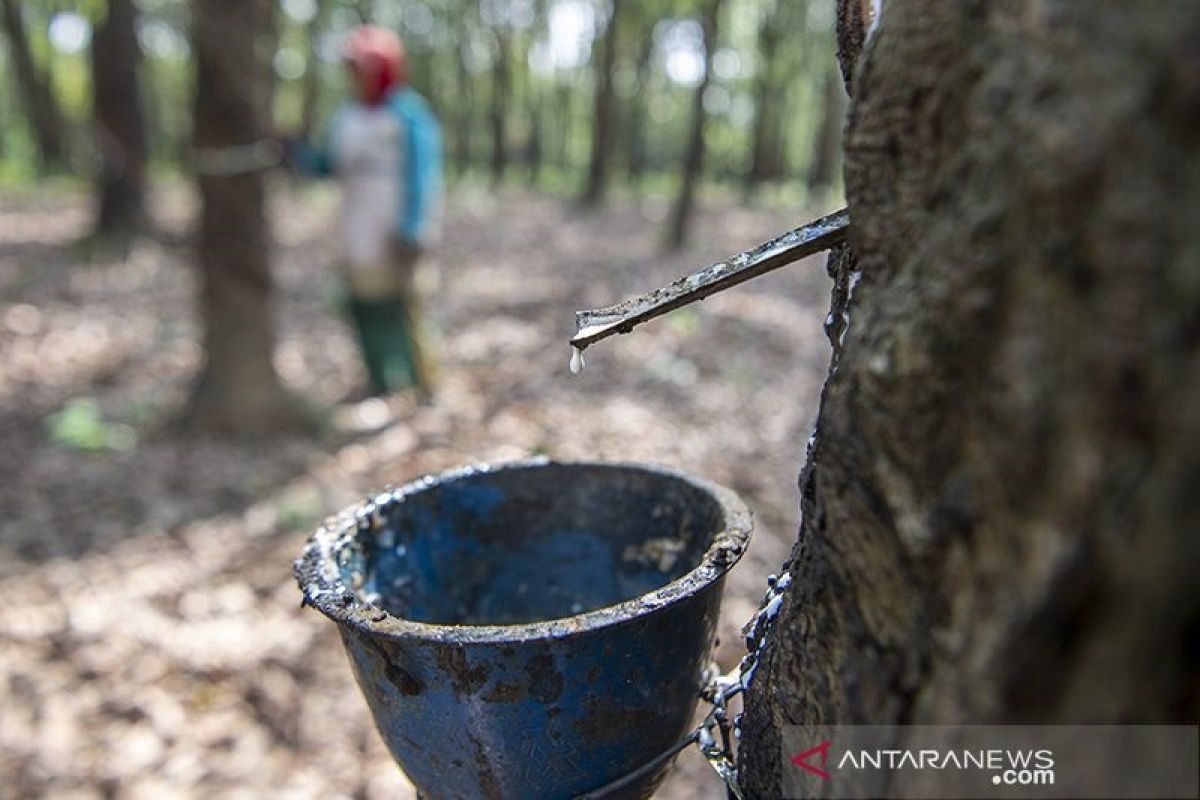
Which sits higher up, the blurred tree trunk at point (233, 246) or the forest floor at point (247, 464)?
the blurred tree trunk at point (233, 246)

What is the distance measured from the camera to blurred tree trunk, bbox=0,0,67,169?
17.5 meters

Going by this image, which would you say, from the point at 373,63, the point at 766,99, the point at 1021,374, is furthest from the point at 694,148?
the point at 766,99

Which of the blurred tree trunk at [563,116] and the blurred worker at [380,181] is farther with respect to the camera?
the blurred tree trunk at [563,116]

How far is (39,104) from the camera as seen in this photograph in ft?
60.8

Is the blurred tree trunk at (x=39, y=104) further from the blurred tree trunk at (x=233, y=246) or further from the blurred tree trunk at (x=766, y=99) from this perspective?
the blurred tree trunk at (x=233, y=246)

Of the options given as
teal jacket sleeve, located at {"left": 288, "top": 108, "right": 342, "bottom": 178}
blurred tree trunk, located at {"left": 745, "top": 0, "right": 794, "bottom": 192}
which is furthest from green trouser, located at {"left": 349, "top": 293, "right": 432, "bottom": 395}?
blurred tree trunk, located at {"left": 745, "top": 0, "right": 794, "bottom": 192}

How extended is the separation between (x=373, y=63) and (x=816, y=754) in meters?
4.86

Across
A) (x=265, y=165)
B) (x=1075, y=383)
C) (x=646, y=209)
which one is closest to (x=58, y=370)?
(x=265, y=165)

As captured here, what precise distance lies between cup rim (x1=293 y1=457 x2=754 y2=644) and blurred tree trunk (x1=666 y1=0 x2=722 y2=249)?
30.6 ft

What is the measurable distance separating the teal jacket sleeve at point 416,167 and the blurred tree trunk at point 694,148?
228 inches

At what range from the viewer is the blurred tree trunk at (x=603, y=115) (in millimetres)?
13031

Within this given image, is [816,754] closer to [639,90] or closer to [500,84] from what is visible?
[639,90]

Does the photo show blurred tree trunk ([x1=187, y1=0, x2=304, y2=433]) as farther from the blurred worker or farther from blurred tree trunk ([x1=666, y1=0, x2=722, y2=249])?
blurred tree trunk ([x1=666, y1=0, x2=722, y2=249])

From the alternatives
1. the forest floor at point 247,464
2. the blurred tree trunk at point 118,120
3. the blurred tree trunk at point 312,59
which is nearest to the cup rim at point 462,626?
the forest floor at point 247,464
